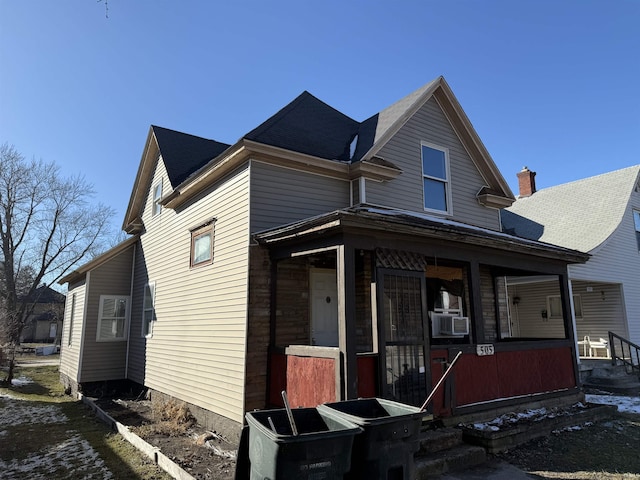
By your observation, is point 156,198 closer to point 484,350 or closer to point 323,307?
point 323,307

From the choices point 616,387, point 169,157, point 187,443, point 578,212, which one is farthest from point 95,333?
point 578,212

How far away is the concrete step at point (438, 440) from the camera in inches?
238

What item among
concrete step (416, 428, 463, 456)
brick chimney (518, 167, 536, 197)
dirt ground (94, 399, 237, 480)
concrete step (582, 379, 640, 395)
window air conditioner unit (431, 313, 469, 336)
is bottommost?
dirt ground (94, 399, 237, 480)

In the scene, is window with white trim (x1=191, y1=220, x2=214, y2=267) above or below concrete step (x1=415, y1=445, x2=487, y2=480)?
above

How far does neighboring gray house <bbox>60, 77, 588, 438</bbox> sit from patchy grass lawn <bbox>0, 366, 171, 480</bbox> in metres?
1.47

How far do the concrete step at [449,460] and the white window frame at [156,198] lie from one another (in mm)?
9982

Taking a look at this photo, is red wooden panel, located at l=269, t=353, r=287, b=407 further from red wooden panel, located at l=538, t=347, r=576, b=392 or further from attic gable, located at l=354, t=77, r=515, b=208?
red wooden panel, located at l=538, t=347, r=576, b=392

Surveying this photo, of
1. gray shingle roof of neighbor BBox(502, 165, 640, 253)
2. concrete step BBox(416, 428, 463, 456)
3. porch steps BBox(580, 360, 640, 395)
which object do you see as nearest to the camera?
concrete step BBox(416, 428, 463, 456)

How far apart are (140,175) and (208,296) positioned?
716 cm

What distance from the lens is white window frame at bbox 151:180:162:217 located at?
12828 mm

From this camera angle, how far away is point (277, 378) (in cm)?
710

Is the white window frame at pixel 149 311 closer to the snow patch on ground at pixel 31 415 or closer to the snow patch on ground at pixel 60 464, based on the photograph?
the snow patch on ground at pixel 31 415

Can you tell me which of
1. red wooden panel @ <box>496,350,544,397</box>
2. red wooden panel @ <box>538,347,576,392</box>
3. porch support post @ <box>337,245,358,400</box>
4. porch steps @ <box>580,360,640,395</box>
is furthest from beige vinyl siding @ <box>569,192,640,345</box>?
porch support post @ <box>337,245,358,400</box>

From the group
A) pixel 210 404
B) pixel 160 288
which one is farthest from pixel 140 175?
pixel 210 404
